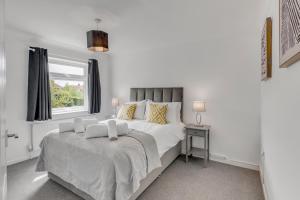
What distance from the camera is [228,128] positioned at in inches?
120

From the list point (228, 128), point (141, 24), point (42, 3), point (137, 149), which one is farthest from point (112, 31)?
point (228, 128)

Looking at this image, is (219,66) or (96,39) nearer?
(96,39)

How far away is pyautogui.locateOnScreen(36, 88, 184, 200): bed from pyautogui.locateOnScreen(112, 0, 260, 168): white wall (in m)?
0.30

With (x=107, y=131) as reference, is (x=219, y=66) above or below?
above

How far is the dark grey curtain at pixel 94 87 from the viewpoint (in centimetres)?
424

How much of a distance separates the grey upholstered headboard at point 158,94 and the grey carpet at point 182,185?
56.0 inches

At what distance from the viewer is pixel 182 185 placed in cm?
233

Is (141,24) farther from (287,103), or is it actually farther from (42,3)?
(287,103)

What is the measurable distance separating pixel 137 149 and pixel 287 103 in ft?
4.90

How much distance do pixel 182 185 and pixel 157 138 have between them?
0.77m

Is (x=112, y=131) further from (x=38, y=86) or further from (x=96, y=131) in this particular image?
(x=38, y=86)

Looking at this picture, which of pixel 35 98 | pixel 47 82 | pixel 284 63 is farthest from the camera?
pixel 47 82

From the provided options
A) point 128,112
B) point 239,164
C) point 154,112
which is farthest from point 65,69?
point 239,164

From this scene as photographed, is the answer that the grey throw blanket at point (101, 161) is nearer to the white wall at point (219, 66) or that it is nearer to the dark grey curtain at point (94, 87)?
the white wall at point (219, 66)
